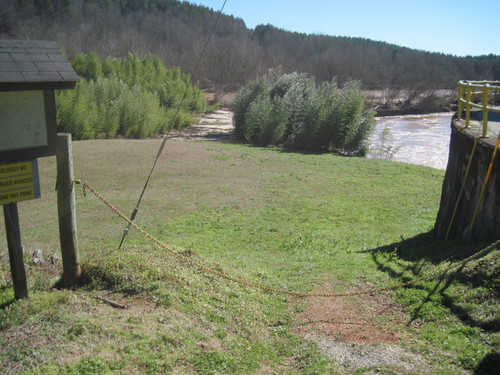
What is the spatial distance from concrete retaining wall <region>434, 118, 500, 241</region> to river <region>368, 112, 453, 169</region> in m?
17.9

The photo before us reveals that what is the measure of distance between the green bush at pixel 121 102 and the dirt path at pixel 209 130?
0.82 m

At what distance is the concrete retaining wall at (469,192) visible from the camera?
7105mm

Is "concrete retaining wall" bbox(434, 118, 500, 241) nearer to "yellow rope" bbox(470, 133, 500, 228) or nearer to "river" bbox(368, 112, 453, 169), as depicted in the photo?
"yellow rope" bbox(470, 133, 500, 228)

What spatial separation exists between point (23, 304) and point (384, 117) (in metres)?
51.5

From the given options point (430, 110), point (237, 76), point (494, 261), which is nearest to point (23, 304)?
point (494, 261)

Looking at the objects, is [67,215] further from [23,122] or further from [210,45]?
[210,45]

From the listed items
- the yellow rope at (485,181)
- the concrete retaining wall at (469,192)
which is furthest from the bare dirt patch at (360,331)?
the yellow rope at (485,181)

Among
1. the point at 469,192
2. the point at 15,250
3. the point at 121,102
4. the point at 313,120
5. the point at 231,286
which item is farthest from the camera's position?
the point at 121,102

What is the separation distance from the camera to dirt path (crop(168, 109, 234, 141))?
3338cm

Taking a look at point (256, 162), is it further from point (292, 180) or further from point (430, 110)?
point (430, 110)

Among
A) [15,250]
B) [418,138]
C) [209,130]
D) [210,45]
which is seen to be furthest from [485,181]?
[210,45]

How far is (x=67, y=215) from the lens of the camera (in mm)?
Result: 6246

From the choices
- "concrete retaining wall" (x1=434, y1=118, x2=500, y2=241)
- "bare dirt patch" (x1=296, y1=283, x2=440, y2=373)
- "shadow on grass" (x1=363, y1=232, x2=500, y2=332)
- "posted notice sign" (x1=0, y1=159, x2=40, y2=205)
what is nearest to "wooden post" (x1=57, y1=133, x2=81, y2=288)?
"posted notice sign" (x1=0, y1=159, x2=40, y2=205)

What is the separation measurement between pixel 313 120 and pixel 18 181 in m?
24.7
